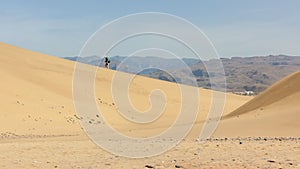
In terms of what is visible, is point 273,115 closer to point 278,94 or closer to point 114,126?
point 278,94

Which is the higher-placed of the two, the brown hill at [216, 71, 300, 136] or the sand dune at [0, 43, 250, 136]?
the sand dune at [0, 43, 250, 136]

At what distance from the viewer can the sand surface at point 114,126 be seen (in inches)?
484

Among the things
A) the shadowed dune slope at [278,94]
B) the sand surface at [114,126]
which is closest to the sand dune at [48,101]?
the sand surface at [114,126]

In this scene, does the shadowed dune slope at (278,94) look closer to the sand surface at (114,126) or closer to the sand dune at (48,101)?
the sand surface at (114,126)

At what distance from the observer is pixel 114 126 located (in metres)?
29.2

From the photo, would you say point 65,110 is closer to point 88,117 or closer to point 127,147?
point 88,117

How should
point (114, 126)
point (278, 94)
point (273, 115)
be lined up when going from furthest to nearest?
point (114, 126)
point (278, 94)
point (273, 115)

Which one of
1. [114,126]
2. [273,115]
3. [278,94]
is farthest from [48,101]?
[273,115]

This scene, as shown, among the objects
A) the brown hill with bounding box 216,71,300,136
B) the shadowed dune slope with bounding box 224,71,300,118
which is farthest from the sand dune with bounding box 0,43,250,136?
the shadowed dune slope with bounding box 224,71,300,118

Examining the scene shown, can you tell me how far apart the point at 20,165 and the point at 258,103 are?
60.1 feet

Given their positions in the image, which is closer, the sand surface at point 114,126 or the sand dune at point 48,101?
the sand surface at point 114,126

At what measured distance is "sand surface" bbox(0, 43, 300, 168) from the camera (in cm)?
1229

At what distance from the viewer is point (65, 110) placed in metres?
31.7

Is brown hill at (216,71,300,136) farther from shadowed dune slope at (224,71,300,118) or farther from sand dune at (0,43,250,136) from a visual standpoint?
sand dune at (0,43,250,136)
